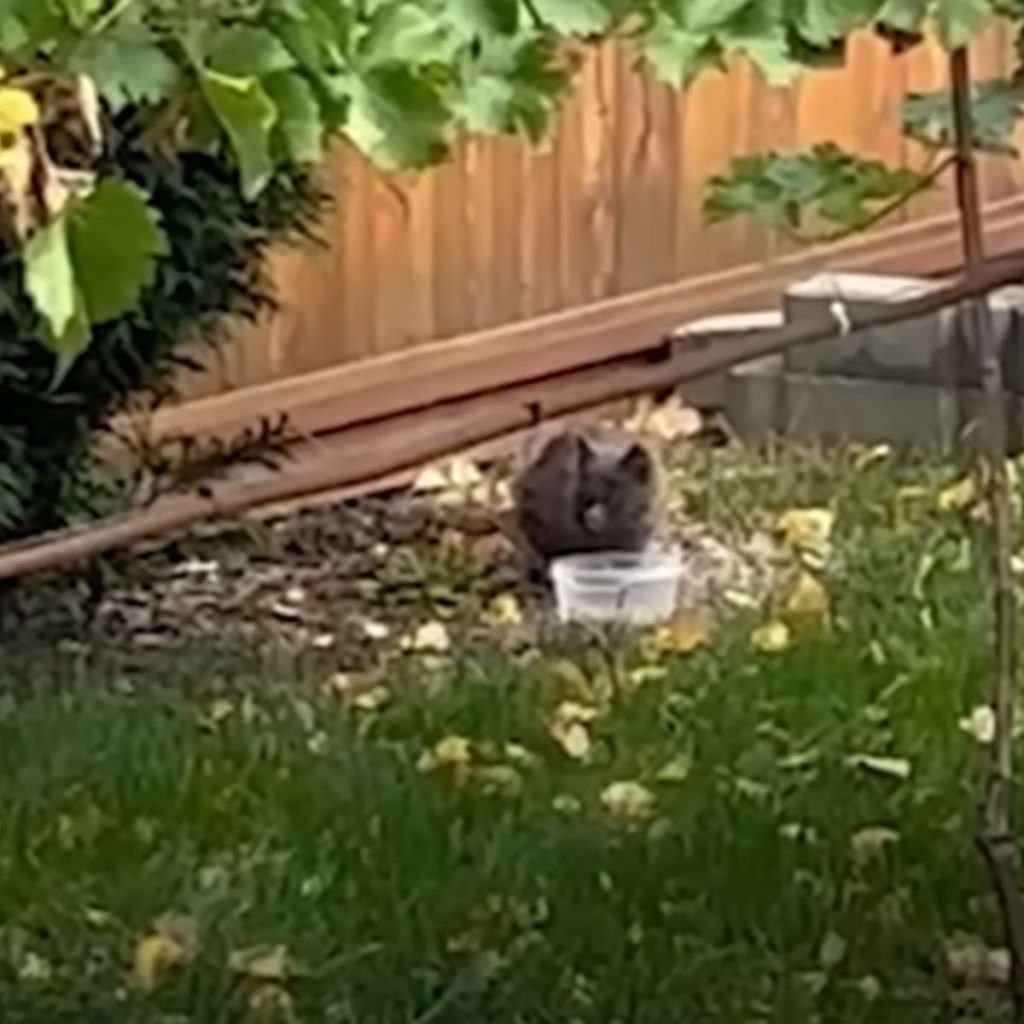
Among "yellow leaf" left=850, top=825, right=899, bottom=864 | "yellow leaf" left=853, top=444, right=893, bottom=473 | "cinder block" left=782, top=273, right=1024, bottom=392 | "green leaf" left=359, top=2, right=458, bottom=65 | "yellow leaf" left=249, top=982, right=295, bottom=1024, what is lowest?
"yellow leaf" left=249, top=982, right=295, bottom=1024

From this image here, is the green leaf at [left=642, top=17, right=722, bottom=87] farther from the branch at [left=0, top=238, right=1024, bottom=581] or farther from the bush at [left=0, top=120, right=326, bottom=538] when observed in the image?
the bush at [left=0, top=120, right=326, bottom=538]

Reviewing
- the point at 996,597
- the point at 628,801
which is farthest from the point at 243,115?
the point at 628,801

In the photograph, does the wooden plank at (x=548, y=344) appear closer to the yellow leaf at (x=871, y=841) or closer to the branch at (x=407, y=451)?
the yellow leaf at (x=871, y=841)

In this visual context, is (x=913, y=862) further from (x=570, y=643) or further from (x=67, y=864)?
(x=570, y=643)

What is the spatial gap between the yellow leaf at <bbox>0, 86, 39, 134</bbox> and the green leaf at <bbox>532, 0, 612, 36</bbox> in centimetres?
46

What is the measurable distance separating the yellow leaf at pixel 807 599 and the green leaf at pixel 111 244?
457 cm

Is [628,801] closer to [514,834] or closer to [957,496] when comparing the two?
[514,834]

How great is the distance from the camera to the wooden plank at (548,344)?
7836 mm

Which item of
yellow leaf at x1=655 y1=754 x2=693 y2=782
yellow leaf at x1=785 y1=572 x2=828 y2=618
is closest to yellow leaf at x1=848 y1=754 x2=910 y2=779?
yellow leaf at x1=655 y1=754 x2=693 y2=782

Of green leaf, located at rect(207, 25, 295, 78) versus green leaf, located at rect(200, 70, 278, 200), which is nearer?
green leaf, located at rect(200, 70, 278, 200)

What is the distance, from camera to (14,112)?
172 centimetres

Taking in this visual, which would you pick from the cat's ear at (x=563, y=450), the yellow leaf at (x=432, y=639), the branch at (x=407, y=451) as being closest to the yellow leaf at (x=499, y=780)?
the yellow leaf at (x=432, y=639)

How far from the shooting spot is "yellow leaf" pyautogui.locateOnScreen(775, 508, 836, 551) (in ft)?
23.4

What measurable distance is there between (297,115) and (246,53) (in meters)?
0.06
